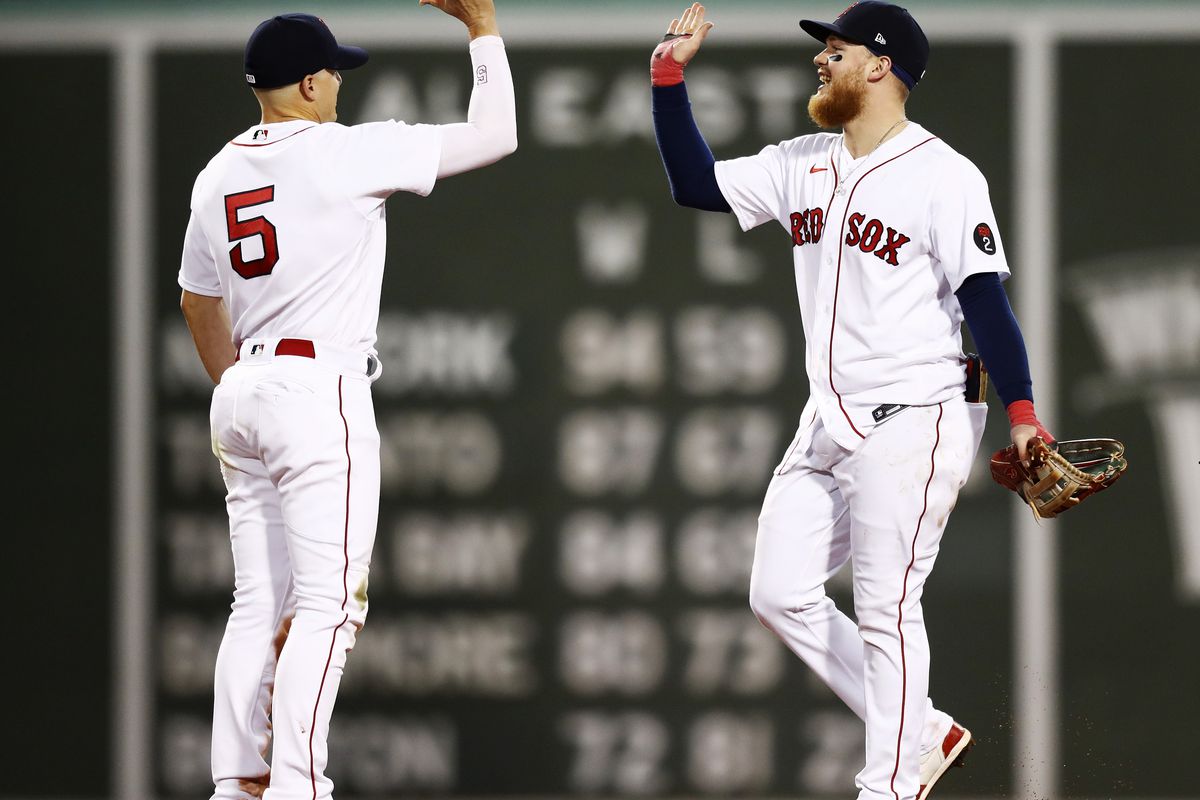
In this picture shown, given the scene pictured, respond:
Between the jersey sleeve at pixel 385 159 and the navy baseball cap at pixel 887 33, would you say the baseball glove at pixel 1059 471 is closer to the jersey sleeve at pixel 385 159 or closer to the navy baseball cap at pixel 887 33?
the navy baseball cap at pixel 887 33

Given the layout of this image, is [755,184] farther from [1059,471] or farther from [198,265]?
[198,265]

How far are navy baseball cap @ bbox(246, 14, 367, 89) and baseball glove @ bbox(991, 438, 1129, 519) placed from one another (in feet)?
5.49

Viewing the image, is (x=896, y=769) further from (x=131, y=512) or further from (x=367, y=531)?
(x=131, y=512)

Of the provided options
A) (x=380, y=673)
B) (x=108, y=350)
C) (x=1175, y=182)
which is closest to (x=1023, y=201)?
(x=1175, y=182)

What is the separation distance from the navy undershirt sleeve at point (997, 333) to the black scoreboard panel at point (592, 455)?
1416 mm


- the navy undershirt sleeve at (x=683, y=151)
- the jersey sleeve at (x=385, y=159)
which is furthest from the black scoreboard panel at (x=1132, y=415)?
the jersey sleeve at (x=385, y=159)

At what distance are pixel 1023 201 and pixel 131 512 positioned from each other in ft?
9.56

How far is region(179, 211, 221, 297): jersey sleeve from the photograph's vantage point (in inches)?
122

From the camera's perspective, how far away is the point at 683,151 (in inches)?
130

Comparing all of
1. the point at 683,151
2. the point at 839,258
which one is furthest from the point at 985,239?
the point at 683,151

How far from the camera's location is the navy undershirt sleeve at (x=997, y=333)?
2.91 meters

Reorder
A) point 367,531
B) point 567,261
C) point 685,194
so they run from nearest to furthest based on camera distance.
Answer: point 367,531
point 685,194
point 567,261

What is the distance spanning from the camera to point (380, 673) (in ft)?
14.5

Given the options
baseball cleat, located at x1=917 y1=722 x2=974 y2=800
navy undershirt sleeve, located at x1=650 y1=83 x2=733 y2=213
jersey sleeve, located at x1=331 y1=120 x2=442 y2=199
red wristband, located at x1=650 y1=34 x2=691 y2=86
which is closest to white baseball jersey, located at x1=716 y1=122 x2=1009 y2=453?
navy undershirt sleeve, located at x1=650 y1=83 x2=733 y2=213
